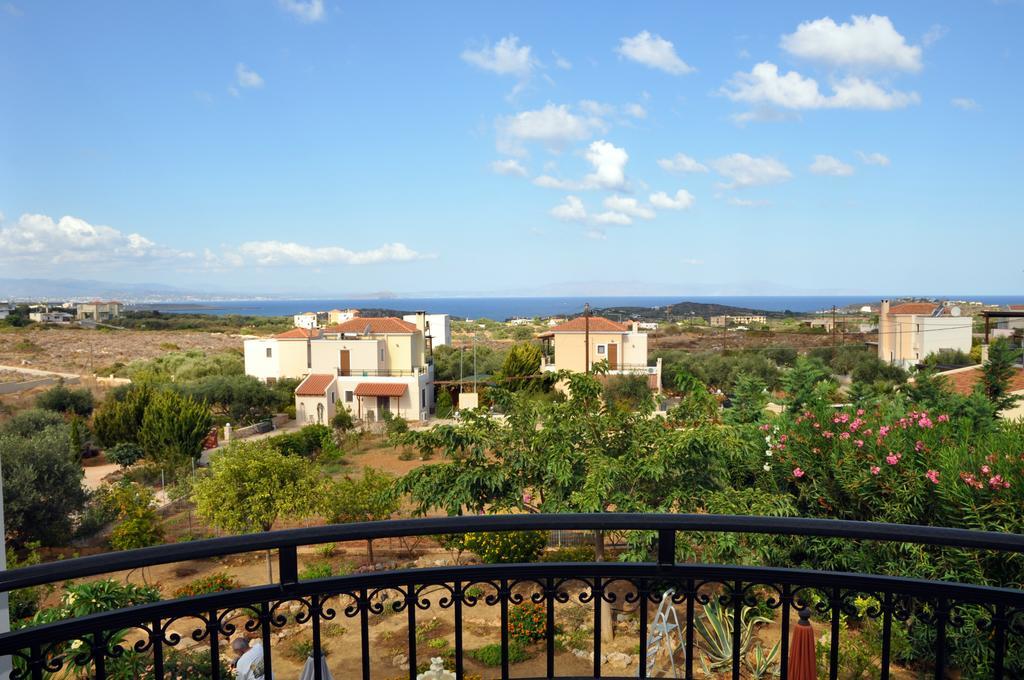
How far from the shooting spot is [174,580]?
996 cm

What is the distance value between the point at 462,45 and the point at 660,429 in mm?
15253

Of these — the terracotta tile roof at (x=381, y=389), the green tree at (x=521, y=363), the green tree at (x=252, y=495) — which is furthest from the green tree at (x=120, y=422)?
the green tree at (x=521, y=363)

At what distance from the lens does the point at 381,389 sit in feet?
94.3

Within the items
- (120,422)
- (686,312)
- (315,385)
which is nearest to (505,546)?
(120,422)

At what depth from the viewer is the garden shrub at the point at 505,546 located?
344 inches

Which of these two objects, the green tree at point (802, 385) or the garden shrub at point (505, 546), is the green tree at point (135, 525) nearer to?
the garden shrub at point (505, 546)

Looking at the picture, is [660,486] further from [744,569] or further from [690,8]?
[690,8]

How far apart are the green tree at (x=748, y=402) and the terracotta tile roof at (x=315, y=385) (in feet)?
68.5

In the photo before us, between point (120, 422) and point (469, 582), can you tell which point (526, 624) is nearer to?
point (469, 582)

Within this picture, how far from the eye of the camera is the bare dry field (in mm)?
35312

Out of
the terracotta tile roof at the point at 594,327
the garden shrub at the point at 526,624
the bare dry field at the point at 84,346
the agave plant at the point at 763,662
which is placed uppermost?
the terracotta tile roof at the point at 594,327

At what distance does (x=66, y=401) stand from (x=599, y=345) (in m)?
21.4

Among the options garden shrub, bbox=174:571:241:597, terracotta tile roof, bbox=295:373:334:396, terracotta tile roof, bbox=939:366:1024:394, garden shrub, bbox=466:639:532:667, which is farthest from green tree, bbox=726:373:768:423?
terracotta tile roof, bbox=295:373:334:396

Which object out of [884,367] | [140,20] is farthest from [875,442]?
[884,367]
